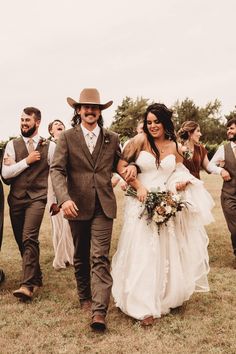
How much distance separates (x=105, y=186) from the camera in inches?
240

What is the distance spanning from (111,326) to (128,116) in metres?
74.0

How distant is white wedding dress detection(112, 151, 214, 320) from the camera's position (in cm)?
598

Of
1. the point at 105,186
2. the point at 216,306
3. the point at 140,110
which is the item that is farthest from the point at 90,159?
the point at 140,110

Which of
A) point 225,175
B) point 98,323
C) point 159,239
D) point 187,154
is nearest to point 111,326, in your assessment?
point 98,323

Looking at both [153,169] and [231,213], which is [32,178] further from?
[231,213]

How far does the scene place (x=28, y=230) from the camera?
23.0 feet

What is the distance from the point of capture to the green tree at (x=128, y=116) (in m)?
77.9

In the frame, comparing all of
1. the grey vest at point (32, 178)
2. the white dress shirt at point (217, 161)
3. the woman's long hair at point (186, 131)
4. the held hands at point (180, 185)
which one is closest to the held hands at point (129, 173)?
the held hands at point (180, 185)

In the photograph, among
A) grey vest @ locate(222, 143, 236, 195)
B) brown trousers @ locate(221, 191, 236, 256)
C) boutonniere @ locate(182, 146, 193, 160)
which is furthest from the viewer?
grey vest @ locate(222, 143, 236, 195)

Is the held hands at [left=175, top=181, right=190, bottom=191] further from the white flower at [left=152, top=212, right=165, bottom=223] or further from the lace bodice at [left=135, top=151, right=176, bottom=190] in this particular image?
the white flower at [left=152, top=212, right=165, bottom=223]

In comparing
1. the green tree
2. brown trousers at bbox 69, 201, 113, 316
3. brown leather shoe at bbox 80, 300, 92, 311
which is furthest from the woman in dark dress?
the green tree

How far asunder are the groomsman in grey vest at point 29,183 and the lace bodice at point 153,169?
5.19 ft

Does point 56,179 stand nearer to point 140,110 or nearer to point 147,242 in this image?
point 147,242

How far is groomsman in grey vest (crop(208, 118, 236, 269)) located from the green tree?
66.1 m
